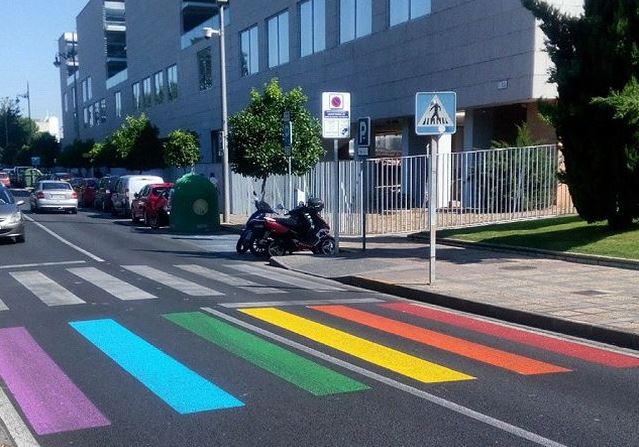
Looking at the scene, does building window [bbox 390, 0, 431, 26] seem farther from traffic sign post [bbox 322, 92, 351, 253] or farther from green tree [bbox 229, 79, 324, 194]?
traffic sign post [bbox 322, 92, 351, 253]

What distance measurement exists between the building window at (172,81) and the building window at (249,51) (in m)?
12.7

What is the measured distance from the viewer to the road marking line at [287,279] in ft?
42.6

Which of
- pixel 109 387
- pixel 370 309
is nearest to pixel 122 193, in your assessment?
pixel 370 309

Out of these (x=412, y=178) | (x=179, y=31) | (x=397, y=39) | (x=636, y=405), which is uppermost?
(x=179, y=31)

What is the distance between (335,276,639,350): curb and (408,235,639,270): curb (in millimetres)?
4105

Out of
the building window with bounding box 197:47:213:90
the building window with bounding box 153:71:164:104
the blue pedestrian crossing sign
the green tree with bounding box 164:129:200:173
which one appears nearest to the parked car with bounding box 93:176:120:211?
the green tree with bounding box 164:129:200:173

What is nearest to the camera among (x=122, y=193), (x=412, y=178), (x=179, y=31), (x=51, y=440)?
(x=51, y=440)

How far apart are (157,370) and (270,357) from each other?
1.16 m

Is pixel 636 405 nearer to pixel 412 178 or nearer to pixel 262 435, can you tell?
pixel 262 435

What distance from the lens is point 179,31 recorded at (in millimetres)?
51656

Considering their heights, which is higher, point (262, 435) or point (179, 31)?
point (179, 31)

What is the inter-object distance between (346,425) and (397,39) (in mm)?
24496

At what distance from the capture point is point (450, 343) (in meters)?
8.52

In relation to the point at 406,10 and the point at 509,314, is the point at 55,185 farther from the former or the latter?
the point at 509,314
